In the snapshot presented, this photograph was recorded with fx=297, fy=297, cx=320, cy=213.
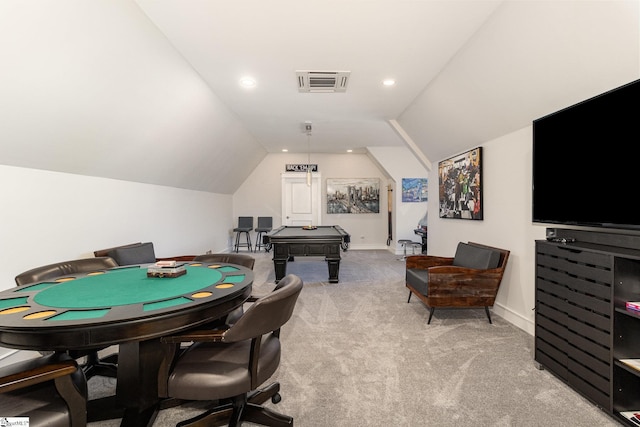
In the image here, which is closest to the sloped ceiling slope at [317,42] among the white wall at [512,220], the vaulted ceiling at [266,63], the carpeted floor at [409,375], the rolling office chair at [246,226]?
the vaulted ceiling at [266,63]

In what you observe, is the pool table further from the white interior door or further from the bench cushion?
the white interior door

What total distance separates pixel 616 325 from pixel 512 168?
2005 mm

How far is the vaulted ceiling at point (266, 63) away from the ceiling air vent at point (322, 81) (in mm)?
78

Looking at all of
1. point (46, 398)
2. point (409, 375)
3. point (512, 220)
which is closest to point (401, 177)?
point (512, 220)

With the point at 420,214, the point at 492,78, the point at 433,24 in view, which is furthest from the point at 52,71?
the point at 420,214

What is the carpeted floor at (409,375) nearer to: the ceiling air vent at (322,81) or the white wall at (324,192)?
the ceiling air vent at (322,81)

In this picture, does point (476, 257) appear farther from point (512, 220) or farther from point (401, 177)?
point (401, 177)

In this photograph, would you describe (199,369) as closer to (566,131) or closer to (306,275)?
(566,131)

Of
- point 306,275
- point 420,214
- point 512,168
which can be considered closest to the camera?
point 512,168

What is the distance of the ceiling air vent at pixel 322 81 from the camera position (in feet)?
11.7

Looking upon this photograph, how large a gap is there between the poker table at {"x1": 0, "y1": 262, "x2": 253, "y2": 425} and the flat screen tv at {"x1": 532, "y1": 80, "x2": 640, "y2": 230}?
8.13 feet

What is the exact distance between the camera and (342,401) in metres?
2.06

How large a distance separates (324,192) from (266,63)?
231 inches

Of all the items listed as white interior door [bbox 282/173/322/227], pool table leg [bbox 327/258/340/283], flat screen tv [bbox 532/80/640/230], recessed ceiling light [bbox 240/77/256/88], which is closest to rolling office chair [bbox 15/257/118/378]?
recessed ceiling light [bbox 240/77/256/88]
